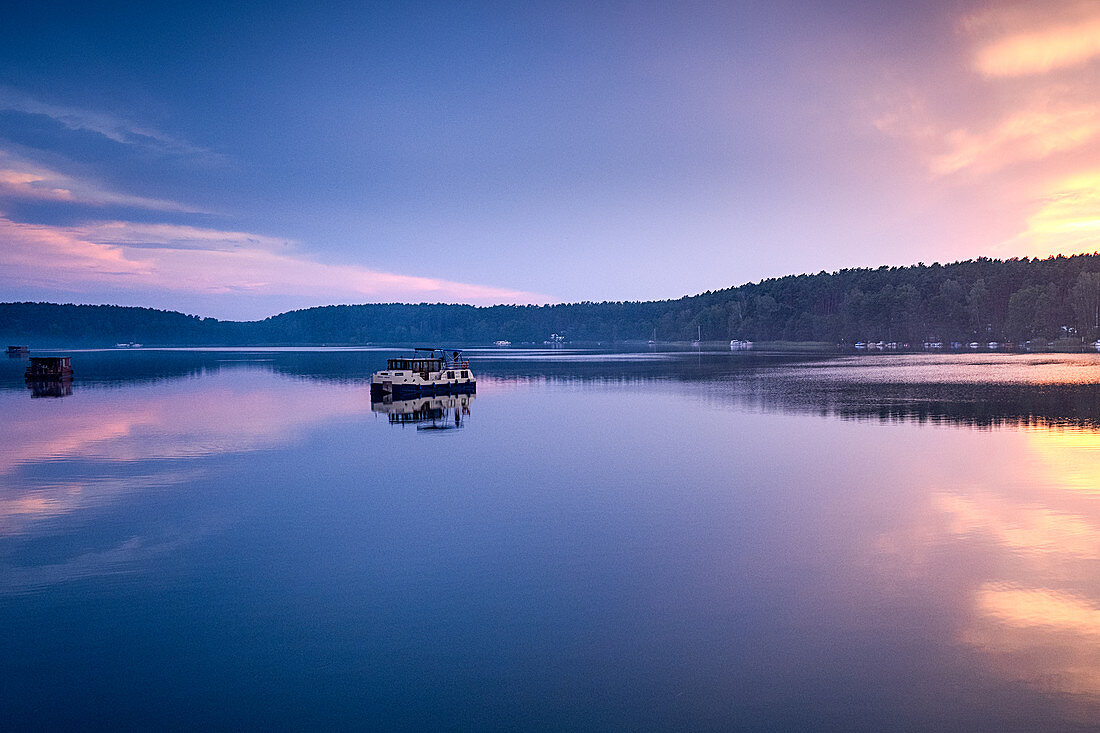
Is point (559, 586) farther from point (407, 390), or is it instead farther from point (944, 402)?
point (944, 402)

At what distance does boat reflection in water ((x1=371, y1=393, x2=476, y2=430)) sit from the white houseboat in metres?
1.05

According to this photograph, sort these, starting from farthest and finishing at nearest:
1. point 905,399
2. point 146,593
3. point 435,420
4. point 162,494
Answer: point 905,399 < point 435,420 < point 162,494 < point 146,593

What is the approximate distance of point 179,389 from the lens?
92000 mm

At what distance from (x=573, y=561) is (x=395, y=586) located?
A: 17.5 feet

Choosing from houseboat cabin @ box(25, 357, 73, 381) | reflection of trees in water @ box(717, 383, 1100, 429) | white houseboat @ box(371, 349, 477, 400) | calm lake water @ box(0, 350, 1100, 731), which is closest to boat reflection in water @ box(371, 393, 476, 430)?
white houseboat @ box(371, 349, 477, 400)

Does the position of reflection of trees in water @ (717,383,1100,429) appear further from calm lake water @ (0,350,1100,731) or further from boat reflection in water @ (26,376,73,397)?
boat reflection in water @ (26,376,73,397)

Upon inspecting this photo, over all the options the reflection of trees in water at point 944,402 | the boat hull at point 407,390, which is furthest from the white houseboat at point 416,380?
the reflection of trees in water at point 944,402

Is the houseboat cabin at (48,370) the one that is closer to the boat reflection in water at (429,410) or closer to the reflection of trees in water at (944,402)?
the boat reflection in water at (429,410)

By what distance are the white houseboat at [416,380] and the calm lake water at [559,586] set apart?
3052cm

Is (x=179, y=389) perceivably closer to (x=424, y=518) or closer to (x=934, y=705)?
(x=424, y=518)

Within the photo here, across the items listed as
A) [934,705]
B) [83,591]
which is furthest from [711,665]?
[83,591]

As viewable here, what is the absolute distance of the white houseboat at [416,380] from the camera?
238ft

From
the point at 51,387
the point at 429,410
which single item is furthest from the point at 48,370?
the point at 429,410

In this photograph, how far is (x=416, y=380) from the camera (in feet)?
242
